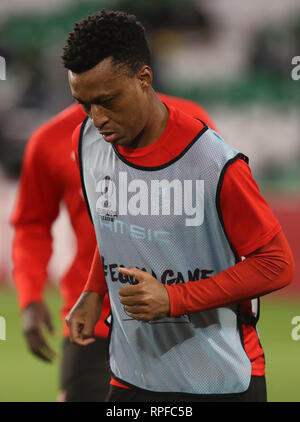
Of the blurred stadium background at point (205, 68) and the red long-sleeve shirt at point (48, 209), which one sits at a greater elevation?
the red long-sleeve shirt at point (48, 209)

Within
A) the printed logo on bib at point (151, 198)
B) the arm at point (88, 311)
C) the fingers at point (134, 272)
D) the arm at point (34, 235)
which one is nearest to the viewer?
the fingers at point (134, 272)

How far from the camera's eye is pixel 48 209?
11.0 feet

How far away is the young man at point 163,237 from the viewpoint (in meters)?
2.01

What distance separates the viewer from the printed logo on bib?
6.84 ft

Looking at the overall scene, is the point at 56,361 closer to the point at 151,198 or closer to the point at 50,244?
the point at 50,244

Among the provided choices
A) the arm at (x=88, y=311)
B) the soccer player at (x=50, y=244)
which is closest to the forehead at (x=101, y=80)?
the arm at (x=88, y=311)

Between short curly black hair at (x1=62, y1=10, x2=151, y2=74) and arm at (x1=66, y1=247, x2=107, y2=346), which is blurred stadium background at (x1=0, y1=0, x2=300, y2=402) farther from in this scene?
short curly black hair at (x1=62, y1=10, x2=151, y2=74)

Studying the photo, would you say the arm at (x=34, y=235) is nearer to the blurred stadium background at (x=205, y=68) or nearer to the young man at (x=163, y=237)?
the young man at (x=163, y=237)

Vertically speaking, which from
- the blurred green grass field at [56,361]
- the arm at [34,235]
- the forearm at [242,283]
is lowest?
the blurred green grass field at [56,361]

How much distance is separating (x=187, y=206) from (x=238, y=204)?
0.14m

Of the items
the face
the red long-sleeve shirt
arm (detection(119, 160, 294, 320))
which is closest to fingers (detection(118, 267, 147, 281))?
arm (detection(119, 160, 294, 320))

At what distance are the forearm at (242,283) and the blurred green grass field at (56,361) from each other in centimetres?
308

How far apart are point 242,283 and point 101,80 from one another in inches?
24.7

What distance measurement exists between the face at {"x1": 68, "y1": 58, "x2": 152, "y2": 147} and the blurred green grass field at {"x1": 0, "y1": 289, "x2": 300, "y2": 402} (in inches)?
131
